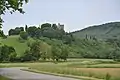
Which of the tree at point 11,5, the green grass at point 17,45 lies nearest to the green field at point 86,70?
the tree at point 11,5

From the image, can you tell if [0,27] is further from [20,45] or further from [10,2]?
[20,45]

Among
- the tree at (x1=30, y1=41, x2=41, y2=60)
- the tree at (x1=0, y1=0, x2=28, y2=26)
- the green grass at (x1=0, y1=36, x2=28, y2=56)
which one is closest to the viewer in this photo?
the tree at (x1=0, y1=0, x2=28, y2=26)

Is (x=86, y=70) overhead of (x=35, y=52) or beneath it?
beneath

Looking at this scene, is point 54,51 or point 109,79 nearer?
point 109,79

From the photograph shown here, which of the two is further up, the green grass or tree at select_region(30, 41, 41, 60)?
the green grass

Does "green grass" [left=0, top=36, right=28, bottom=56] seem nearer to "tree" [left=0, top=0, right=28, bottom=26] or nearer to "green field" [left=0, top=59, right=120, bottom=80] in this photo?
"green field" [left=0, top=59, right=120, bottom=80]

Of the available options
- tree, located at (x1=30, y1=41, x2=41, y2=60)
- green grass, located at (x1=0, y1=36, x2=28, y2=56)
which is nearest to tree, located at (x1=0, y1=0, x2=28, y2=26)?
tree, located at (x1=30, y1=41, x2=41, y2=60)

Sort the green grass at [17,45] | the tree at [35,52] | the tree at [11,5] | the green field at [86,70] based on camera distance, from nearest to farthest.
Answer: the tree at [11,5]
the green field at [86,70]
the tree at [35,52]
the green grass at [17,45]

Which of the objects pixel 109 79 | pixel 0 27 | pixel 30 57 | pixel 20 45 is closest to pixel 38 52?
pixel 30 57

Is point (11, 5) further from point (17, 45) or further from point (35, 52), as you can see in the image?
point (17, 45)

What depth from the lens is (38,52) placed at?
153750 millimetres

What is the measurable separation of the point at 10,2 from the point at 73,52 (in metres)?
172

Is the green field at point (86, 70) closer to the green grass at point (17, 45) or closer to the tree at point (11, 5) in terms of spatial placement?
the tree at point (11, 5)

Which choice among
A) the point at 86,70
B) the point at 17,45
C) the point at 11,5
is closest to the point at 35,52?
the point at 17,45
